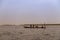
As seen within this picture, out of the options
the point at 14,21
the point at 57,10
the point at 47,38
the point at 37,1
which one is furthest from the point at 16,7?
the point at 47,38

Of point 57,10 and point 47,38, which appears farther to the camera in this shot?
point 57,10

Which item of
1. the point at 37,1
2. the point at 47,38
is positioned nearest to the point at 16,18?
the point at 37,1

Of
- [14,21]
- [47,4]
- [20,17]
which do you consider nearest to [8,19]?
[14,21]

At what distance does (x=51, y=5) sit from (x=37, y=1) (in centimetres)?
33

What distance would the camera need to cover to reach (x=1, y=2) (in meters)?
2.20

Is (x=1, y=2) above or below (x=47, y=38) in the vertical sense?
above

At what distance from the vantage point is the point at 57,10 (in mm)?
2084

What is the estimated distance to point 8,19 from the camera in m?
2.11

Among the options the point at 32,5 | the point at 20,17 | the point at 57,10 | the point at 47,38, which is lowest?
the point at 47,38

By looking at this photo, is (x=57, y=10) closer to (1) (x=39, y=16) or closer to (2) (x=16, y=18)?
(1) (x=39, y=16)

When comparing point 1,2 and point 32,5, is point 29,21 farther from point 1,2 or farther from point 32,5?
point 1,2

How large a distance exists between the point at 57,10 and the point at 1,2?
4.29 feet

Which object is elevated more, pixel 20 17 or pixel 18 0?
pixel 18 0

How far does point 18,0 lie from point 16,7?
17 cm
